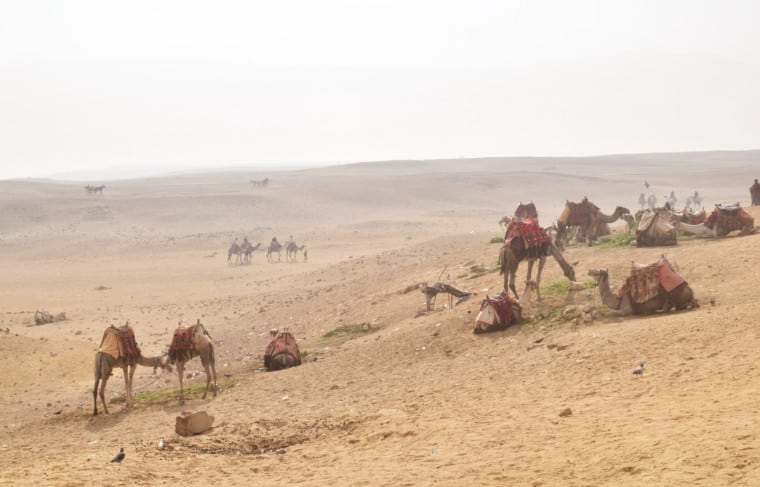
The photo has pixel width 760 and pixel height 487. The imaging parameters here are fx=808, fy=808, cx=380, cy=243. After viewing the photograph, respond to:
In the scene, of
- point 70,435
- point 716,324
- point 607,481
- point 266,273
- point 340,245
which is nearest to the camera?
point 607,481

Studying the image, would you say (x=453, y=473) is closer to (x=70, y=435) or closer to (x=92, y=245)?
(x=70, y=435)

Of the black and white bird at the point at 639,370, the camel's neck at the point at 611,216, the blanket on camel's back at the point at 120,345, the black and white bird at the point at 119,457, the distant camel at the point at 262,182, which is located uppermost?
the distant camel at the point at 262,182

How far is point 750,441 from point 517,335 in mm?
7025

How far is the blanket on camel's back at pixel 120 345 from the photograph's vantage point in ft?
46.6

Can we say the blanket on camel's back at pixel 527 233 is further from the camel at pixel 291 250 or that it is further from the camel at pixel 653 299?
the camel at pixel 291 250

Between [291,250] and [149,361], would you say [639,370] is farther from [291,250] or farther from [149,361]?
[291,250]

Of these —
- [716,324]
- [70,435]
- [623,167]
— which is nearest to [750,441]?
[716,324]

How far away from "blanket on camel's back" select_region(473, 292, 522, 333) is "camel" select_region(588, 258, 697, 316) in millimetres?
1732

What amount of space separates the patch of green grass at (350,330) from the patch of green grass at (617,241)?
6.63 meters

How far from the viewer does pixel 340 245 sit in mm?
47594

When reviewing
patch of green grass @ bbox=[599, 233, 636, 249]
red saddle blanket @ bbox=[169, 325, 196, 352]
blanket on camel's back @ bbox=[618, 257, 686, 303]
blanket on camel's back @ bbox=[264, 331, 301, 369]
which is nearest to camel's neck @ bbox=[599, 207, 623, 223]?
patch of green grass @ bbox=[599, 233, 636, 249]

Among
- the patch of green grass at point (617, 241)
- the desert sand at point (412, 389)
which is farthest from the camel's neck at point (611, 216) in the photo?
the desert sand at point (412, 389)

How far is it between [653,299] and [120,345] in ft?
30.7

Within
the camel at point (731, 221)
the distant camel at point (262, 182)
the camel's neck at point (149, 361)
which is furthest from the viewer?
the distant camel at point (262, 182)
